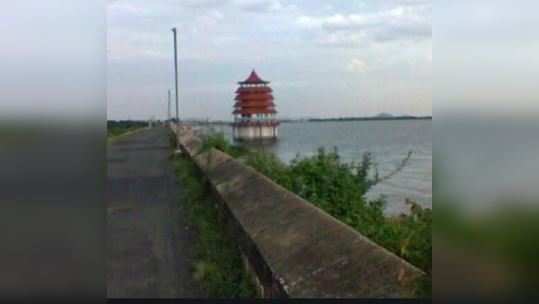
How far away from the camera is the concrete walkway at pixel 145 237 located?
3.96 meters

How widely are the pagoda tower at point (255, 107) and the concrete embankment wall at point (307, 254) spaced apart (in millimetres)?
433

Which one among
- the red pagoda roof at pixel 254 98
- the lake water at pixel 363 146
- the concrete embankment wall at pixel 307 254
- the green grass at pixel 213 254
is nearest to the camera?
the concrete embankment wall at pixel 307 254

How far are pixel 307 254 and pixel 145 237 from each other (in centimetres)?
355

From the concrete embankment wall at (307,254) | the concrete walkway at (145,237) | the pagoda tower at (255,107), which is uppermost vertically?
the pagoda tower at (255,107)

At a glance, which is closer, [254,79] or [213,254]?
[254,79]

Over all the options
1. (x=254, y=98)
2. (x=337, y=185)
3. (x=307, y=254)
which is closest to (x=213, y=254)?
(x=337, y=185)

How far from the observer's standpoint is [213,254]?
516 centimetres

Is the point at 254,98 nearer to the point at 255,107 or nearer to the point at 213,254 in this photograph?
the point at 255,107

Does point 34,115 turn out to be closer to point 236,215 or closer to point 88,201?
point 88,201

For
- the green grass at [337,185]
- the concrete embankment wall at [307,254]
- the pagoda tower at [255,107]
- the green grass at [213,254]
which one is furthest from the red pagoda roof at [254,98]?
the green grass at [213,254]

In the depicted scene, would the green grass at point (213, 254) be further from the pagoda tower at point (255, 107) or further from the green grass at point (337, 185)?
the pagoda tower at point (255, 107)

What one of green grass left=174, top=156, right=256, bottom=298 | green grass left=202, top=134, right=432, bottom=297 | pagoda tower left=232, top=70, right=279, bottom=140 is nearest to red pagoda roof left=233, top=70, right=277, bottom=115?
pagoda tower left=232, top=70, right=279, bottom=140

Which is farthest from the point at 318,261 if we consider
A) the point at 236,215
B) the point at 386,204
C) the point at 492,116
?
the point at 386,204

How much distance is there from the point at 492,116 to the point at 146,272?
12.2 ft
